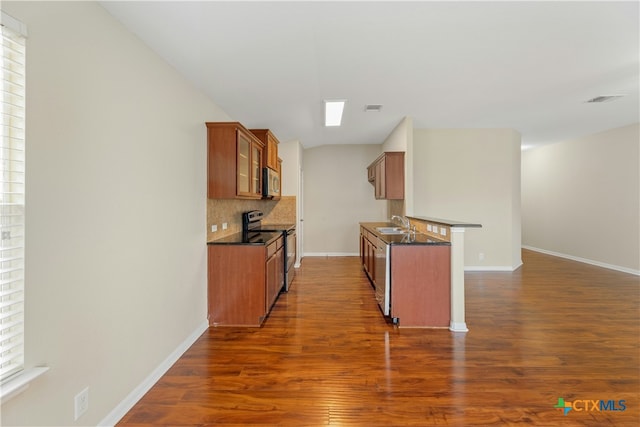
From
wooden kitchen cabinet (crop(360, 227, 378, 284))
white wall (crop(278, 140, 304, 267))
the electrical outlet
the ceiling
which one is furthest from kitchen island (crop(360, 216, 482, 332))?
white wall (crop(278, 140, 304, 267))

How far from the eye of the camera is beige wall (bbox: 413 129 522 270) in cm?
539

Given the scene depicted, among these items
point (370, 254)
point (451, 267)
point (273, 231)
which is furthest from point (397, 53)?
point (370, 254)

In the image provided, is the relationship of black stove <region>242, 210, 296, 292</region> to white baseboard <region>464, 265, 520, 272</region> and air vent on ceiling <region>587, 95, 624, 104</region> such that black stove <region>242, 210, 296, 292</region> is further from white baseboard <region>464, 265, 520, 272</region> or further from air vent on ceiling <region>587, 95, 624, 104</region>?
air vent on ceiling <region>587, 95, 624, 104</region>

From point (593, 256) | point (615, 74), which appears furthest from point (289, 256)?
point (593, 256)

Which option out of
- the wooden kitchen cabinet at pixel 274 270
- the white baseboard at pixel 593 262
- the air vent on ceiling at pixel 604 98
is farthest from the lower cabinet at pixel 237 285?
the white baseboard at pixel 593 262

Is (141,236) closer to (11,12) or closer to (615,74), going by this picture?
(11,12)

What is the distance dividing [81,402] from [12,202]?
3.63ft

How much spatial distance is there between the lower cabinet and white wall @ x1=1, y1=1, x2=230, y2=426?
0.55 metres

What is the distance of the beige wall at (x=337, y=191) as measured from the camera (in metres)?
7.09

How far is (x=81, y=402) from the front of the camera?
1.54m

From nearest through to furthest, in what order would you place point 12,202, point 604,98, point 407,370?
point 12,202 → point 407,370 → point 604,98

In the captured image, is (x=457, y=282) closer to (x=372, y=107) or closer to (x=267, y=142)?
(x=372, y=107)

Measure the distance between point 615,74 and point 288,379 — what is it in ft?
14.7

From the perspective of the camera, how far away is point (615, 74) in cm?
308
